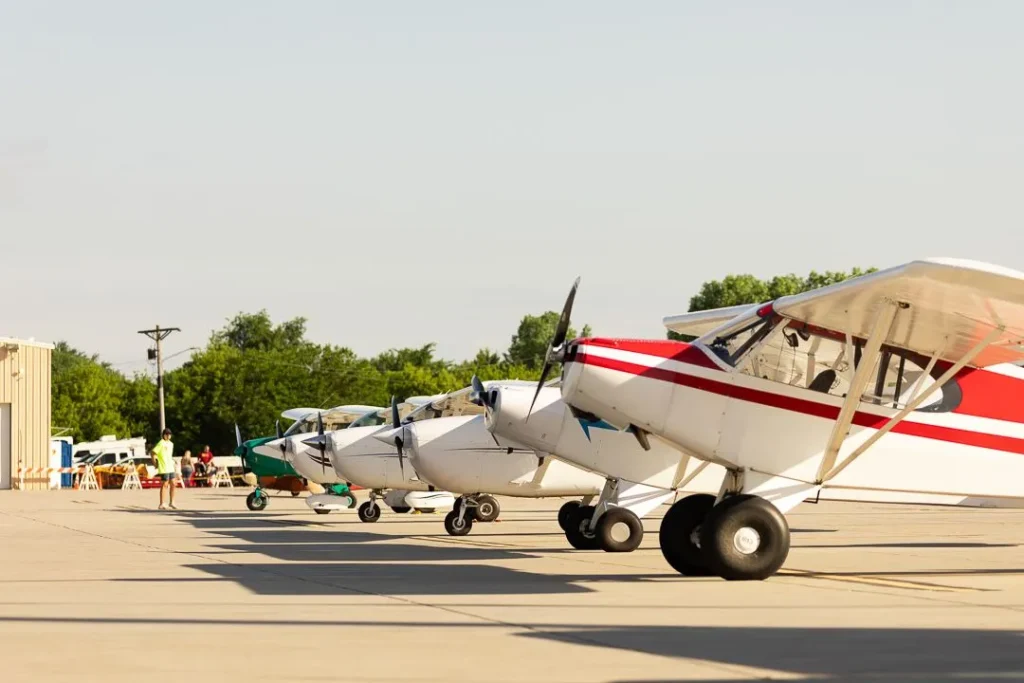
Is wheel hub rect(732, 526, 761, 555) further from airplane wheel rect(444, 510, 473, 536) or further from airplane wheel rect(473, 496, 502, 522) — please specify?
airplane wheel rect(473, 496, 502, 522)

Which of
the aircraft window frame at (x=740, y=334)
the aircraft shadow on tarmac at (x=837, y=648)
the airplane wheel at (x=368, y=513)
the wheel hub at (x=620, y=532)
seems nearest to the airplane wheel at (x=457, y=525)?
the airplane wheel at (x=368, y=513)

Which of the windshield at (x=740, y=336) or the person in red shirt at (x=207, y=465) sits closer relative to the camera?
the windshield at (x=740, y=336)

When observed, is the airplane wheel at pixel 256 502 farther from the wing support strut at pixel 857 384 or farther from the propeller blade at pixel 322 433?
the wing support strut at pixel 857 384

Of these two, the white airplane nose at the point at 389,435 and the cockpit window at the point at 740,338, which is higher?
the cockpit window at the point at 740,338

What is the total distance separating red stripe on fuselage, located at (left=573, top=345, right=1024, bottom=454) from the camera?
11898 mm

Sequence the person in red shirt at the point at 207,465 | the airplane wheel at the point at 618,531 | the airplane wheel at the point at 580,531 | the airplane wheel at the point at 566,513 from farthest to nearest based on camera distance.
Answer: the person in red shirt at the point at 207,465, the airplane wheel at the point at 566,513, the airplane wheel at the point at 580,531, the airplane wheel at the point at 618,531

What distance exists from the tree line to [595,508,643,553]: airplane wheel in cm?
7192

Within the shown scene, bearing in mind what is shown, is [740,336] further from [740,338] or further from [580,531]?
[580,531]

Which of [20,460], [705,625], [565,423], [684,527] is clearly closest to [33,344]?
[20,460]

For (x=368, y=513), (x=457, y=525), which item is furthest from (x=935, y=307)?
(x=368, y=513)

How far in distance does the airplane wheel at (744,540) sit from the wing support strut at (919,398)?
107 cm

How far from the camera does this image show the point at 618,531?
16.3 m

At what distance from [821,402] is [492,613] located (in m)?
4.26

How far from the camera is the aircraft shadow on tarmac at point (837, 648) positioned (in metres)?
6.81
